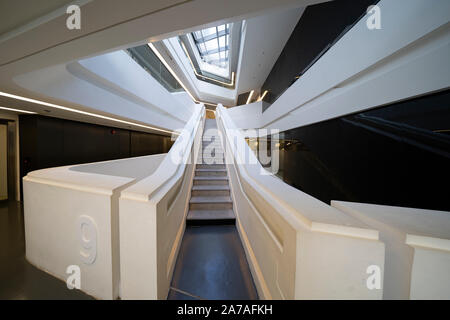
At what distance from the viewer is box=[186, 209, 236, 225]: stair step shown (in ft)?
7.45

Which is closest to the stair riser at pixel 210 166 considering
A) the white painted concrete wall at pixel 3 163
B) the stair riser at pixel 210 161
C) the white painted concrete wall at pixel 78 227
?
the stair riser at pixel 210 161

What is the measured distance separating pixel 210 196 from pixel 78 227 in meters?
1.82

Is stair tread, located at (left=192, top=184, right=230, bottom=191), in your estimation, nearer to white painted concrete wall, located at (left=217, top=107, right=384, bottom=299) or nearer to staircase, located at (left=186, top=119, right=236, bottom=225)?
staircase, located at (left=186, top=119, right=236, bottom=225)

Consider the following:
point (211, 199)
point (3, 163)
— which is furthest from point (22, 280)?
point (3, 163)

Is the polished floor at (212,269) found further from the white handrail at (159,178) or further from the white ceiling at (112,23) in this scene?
the white ceiling at (112,23)

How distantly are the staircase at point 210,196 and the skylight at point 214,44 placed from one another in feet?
31.8

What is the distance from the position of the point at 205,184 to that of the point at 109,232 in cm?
195

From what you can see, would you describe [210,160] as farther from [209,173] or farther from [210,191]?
[210,191]

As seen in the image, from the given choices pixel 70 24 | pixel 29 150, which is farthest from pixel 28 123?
pixel 70 24

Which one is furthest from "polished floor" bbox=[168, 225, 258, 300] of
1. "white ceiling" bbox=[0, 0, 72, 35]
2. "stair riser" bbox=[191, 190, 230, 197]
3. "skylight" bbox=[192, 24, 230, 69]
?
"skylight" bbox=[192, 24, 230, 69]

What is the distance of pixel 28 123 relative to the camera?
3.46 metres

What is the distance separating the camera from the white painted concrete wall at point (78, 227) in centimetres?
128

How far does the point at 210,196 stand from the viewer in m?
2.82
